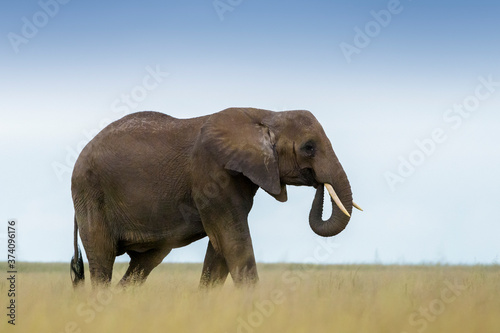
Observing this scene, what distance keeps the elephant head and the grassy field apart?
115 cm

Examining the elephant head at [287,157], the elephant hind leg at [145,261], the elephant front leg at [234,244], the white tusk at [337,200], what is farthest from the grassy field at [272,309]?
the elephant hind leg at [145,261]

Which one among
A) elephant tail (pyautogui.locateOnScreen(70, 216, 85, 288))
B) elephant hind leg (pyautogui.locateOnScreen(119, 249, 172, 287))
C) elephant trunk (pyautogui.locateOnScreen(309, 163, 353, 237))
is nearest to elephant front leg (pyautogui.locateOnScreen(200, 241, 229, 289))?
elephant hind leg (pyautogui.locateOnScreen(119, 249, 172, 287))

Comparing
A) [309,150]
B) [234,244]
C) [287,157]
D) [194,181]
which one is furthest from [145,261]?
[309,150]

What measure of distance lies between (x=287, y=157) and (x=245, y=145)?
62 centimetres

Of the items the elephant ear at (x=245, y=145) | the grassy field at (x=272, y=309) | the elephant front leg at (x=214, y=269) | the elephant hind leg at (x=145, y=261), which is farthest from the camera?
the elephant hind leg at (x=145, y=261)

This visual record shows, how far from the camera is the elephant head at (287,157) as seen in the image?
11.9 metres

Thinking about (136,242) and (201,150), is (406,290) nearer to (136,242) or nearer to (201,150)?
(201,150)

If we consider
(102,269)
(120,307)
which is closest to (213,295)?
(120,307)

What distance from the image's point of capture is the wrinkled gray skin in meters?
12.0

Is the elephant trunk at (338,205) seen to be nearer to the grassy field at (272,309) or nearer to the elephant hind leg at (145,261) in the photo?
the grassy field at (272,309)

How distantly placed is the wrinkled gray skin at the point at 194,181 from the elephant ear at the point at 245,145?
0.01 meters

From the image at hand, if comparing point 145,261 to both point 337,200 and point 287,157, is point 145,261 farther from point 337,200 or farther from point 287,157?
point 337,200

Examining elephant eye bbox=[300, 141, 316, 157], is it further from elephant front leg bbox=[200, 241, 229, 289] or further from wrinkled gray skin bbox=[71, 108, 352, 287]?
elephant front leg bbox=[200, 241, 229, 289]

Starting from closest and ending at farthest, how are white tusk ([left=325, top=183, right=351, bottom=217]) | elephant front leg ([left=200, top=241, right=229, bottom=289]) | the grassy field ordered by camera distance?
1. the grassy field
2. white tusk ([left=325, top=183, right=351, bottom=217])
3. elephant front leg ([left=200, top=241, right=229, bottom=289])
